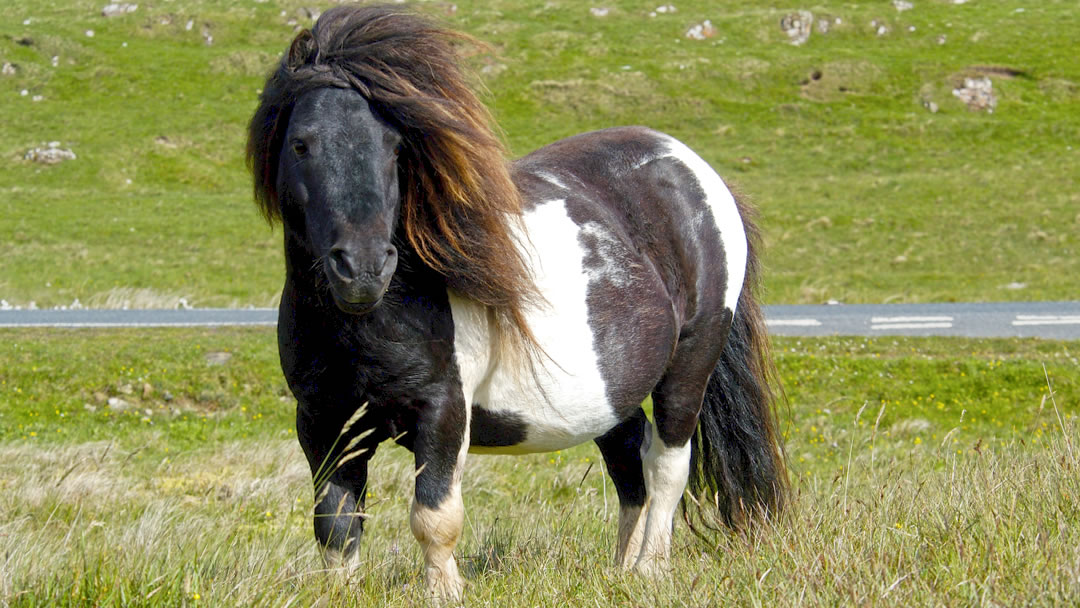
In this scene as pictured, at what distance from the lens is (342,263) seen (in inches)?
114

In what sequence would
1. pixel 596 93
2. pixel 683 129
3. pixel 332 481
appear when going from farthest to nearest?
pixel 596 93, pixel 683 129, pixel 332 481

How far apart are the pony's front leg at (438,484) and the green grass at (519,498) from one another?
0.17 m

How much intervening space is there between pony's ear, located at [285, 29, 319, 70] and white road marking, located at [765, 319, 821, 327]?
499 inches

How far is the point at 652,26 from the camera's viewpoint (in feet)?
154

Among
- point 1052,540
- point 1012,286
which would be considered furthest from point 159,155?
point 1052,540

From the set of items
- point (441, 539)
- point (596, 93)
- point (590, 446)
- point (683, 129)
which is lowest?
point (683, 129)

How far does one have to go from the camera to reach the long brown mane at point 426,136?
3225 millimetres

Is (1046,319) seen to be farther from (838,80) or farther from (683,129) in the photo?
(838,80)

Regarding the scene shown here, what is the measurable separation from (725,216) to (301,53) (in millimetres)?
2206

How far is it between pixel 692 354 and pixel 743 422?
2.04ft

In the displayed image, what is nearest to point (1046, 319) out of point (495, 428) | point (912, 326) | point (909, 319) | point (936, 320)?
point (936, 320)

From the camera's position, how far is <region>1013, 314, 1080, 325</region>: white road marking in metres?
15.3

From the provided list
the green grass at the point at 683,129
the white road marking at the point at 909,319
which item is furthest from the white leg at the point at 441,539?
the green grass at the point at 683,129

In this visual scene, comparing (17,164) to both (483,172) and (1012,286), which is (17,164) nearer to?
(1012,286)
